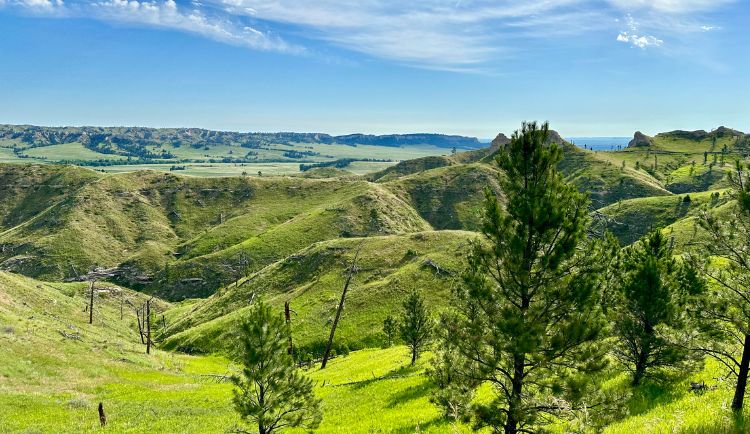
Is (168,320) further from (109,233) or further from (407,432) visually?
(407,432)

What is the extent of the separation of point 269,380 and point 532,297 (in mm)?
13213

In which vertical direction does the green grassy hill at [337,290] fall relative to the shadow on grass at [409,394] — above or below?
below

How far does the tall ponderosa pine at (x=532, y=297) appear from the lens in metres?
13.3

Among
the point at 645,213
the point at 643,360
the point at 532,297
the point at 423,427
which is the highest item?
the point at 532,297

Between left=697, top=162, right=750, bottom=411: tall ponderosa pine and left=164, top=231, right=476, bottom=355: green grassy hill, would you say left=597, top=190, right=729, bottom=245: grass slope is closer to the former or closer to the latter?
left=164, top=231, right=476, bottom=355: green grassy hill

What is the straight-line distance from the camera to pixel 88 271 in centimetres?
15638

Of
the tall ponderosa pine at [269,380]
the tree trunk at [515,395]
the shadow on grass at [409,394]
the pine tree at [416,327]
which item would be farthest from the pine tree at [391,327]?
the tree trunk at [515,395]

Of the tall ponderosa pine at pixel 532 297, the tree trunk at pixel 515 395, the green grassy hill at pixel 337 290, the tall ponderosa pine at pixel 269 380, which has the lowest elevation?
the green grassy hill at pixel 337 290

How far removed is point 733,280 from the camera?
13781 millimetres

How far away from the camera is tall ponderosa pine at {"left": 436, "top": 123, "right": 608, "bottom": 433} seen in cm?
1329

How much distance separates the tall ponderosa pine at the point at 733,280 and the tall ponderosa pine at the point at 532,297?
12.1 feet

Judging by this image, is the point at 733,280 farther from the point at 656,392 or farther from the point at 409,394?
the point at 409,394

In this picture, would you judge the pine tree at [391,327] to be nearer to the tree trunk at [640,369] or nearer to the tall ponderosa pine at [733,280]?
the tree trunk at [640,369]

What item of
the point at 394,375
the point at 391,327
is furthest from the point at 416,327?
the point at 391,327
